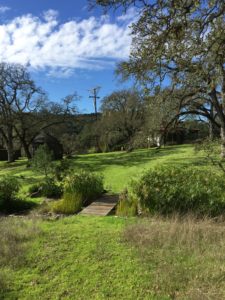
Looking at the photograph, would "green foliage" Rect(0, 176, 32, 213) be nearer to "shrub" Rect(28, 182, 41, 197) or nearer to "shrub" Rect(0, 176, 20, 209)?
"shrub" Rect(0, 176, 20, 209)

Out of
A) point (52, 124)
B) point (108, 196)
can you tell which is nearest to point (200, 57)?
point (108, 196)

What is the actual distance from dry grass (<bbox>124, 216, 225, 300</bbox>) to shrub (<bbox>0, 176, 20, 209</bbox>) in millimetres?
4990

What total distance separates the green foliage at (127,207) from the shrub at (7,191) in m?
3.61

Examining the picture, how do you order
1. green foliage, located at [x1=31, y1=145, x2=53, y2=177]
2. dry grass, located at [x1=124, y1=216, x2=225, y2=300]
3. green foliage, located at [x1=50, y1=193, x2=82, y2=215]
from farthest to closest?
1. green foliage, located at [x1=31, y1=145, x2=53, y2=177]
2. green foliage, located at [x1=50, y1=193, x2=82, y2=215]
3. dry grass, located at [x1=124, y1=216, x2=225, y2=300]

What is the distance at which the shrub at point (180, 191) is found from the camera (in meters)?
7.32

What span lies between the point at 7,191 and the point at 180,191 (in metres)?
5.40

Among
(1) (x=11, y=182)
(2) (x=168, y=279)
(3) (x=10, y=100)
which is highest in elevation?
(3) (x=10, y=100)

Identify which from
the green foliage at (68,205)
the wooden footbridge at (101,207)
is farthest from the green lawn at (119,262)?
the green foliage at (68,205)

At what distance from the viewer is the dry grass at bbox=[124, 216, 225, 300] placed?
397 centimetres

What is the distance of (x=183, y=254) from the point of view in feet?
16.1

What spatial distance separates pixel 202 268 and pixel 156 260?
67 cm

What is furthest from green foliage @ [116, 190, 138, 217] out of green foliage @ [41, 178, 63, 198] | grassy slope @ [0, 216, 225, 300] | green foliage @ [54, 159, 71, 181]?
green foliage @ [54, 159, 71, 181]

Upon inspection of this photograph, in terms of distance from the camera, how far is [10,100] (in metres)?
A: 28.3

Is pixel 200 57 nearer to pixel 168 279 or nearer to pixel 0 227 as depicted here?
pixel 168 279
